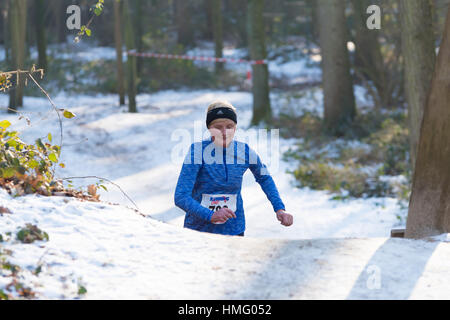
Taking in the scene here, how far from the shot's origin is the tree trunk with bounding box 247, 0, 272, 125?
45.4 feet

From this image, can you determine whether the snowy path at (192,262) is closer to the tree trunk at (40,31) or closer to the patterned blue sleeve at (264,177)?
the patterned blue sleeve at (264,177)

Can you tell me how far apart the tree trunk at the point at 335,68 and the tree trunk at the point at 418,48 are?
5.30 m

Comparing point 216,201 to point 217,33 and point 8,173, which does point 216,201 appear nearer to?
point 8,173

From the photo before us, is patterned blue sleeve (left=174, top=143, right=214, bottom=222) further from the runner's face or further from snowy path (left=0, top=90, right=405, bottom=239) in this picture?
snowy path (left=0, top=90, right=405, bottom=239)

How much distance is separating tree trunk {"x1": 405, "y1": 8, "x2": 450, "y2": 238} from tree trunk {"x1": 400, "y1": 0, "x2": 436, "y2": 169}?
218 centimetres

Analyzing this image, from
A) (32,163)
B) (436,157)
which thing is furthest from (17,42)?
(436,157)

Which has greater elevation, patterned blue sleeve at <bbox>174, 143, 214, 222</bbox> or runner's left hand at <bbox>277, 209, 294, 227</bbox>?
patterned blue sleeve at <bbox>174, 143, 214, 222</bbox>

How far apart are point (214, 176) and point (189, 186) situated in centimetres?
22

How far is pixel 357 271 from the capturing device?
12.0 feet

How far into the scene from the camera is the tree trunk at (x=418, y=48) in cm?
739

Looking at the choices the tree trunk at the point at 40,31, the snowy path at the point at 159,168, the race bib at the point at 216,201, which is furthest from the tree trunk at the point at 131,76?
the race bib at the point at 216,201

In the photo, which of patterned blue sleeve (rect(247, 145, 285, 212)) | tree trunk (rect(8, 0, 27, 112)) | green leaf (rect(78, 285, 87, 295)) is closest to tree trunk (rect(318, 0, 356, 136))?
tree trunk (rect(8, 0, 27, 112))

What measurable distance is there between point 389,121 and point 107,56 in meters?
14.7
